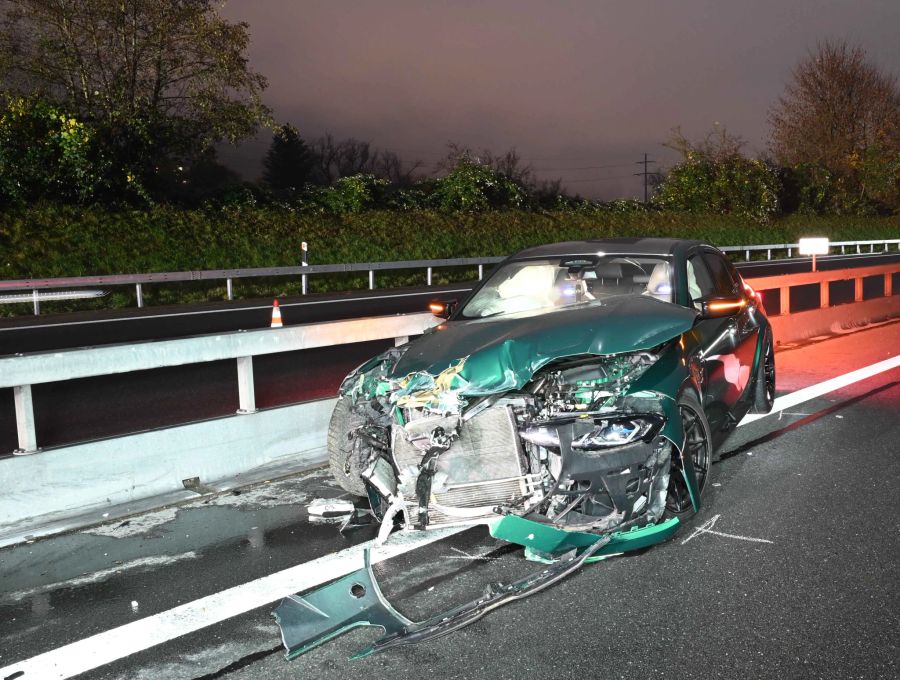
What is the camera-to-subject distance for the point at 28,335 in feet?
53.9

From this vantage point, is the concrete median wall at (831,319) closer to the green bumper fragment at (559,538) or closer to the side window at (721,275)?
the side window at (721,275)

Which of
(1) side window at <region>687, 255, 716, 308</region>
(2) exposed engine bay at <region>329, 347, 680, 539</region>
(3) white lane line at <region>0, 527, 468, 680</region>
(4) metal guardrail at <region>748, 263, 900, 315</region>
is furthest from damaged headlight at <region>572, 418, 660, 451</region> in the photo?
(4) metal guardrail at <region>748, 263, 900, 315</region>

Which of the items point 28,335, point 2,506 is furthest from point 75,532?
point 28,335

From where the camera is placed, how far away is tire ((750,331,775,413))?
763 centimetres

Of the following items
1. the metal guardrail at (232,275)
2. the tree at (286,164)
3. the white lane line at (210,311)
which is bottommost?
the white lane line at (210,311)

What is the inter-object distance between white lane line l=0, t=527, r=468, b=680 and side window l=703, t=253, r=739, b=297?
11.4 feet

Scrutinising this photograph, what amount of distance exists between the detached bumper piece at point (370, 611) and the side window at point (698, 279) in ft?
9.85

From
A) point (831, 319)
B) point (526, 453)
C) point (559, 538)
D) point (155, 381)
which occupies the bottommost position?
point (559, 538)

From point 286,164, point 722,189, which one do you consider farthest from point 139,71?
point 286,164

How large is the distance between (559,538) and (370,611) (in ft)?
3.20

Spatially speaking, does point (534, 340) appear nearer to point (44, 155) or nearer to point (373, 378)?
point (373, 378)

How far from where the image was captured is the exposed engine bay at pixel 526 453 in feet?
15.0

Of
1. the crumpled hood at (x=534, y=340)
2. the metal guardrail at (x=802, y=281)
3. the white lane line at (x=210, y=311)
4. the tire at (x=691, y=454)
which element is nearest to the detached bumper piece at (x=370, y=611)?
the tire at (x=691, y=454)

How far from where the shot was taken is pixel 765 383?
8.11 metres
